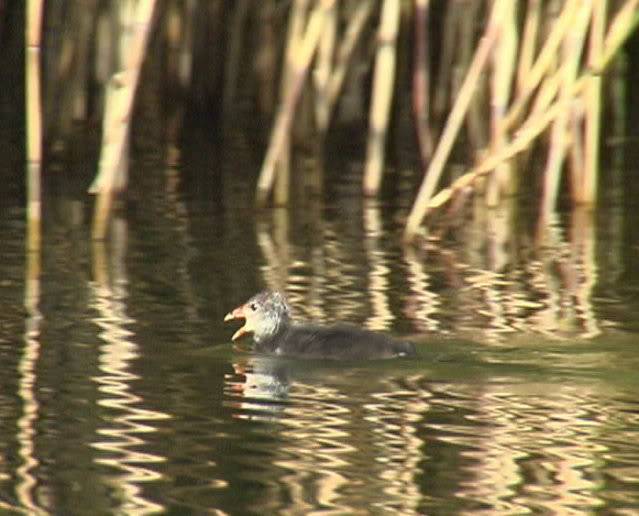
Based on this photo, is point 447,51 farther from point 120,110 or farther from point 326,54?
point 120,110

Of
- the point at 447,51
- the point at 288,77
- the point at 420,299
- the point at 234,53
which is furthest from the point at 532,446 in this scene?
the point at 234,53

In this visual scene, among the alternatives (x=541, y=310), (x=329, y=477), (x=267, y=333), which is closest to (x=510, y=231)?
(x=541, y=310)

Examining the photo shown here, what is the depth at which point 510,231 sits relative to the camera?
398 inches

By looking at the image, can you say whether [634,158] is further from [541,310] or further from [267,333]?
[267,333]

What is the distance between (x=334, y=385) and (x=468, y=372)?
423 millimetres

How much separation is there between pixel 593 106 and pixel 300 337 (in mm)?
2922

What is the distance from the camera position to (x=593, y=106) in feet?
32.4

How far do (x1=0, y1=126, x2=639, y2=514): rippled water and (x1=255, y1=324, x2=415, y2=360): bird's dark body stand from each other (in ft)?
0.14

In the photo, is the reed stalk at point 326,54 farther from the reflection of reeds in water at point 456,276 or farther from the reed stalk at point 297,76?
the reflection of reeds in water at point 456,276

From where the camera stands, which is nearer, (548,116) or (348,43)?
(548,116)

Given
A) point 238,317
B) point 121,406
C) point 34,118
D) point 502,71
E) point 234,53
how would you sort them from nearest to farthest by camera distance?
1. point 121,406
2. point 238,317
3. point 34,118
4. point 502,71
5. point 234,53

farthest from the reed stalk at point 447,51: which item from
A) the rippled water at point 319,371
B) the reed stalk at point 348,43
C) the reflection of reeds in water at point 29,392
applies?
the reflection of reeds in water at point 29,392

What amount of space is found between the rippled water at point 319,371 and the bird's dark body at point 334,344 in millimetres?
43

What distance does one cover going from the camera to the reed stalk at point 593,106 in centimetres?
946
